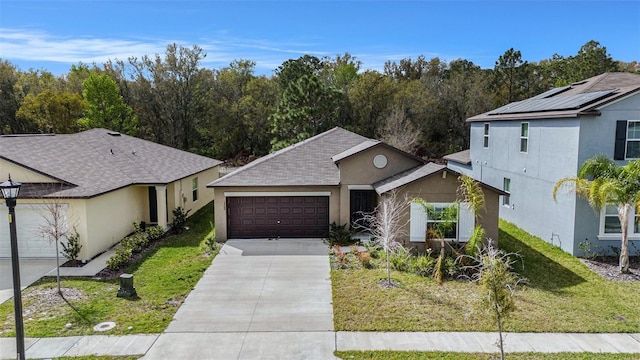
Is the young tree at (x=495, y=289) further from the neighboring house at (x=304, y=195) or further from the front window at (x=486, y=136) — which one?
the front window at (x=486, y=136)

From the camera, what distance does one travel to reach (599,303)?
10.9m

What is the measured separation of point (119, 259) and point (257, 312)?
6.03 m

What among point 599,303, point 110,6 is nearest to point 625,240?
point 599,303

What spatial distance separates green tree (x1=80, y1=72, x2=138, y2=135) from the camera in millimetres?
37469

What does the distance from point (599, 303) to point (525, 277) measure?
7.28 ft

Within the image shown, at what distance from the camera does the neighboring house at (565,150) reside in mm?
14133

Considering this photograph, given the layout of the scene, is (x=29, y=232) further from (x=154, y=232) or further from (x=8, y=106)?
(x=8, y=106)

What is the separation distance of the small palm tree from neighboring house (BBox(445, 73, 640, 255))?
42 cm

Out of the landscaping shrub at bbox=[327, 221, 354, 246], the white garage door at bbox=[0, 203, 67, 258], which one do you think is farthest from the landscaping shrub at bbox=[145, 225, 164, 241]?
the landscaping shrub at bbox=[327, 221, 354, 246]

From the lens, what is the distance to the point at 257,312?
1027 centimetres

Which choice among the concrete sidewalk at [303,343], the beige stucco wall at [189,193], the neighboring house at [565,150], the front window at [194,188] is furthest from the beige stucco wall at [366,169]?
the front window at [194,188]

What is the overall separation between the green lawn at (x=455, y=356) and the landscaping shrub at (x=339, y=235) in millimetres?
8140

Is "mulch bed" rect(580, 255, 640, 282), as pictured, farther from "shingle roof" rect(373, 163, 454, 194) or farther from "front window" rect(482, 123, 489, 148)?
"front window" rect(482, 123, 489, 148)

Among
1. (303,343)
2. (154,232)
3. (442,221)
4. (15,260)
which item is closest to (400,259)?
(442,221)
